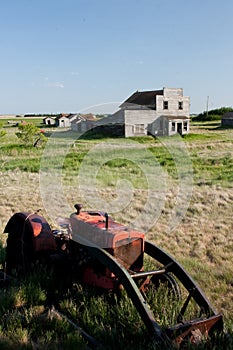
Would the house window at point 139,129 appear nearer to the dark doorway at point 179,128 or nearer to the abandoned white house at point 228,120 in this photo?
the dark doorway at point 179,128

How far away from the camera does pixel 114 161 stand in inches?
688

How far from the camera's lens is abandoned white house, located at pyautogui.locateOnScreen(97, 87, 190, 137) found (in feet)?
106

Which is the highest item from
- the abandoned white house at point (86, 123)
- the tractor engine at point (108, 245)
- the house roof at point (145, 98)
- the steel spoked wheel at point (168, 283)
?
the house roof at point (145, 98)

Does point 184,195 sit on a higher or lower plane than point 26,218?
lower

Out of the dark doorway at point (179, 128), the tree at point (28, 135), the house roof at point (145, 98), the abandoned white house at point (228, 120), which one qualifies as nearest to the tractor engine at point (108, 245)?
the tree at point (28, 135)

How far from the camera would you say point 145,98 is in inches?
1422

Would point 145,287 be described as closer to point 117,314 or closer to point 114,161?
point 117,314

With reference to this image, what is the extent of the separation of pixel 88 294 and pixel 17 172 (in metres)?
11.3

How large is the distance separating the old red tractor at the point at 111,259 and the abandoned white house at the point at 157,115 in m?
27.1

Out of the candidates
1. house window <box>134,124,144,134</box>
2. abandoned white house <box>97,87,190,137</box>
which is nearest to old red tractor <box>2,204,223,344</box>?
abandoned white house <box>97,87,190,137</box>

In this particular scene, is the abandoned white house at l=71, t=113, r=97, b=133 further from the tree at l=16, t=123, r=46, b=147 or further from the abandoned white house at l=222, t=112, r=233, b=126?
the abandoned white house at l=222, t=112, r=233, b=126

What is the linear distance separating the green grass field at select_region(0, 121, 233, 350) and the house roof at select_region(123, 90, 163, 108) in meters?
15.2

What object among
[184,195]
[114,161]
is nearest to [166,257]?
[184,195]

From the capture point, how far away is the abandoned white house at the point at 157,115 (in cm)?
3219
